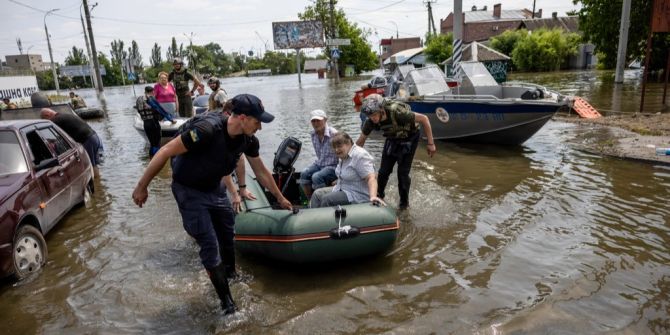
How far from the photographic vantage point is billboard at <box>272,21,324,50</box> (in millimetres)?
50562

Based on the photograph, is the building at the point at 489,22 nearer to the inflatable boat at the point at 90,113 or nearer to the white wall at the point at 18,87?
the white wall at the point at 18,87

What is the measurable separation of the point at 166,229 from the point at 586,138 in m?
9.41

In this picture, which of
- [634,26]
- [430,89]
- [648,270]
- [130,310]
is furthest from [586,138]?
[634,26]

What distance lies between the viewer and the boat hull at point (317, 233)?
4.24m

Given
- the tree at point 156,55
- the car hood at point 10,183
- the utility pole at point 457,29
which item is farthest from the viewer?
the tree at point 156,55

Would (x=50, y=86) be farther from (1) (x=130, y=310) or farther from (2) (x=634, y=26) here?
(1) (x=130, y=310)

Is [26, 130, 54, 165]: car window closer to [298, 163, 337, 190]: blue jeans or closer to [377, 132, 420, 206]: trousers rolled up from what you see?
[298, 163, 337, 190]: blue jeans

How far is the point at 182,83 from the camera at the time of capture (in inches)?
460

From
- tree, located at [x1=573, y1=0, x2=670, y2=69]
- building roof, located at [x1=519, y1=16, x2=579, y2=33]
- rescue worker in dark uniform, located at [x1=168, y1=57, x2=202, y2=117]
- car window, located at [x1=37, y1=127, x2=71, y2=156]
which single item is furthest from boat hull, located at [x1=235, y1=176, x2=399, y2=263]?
building roof, located at [x1=519, y1=16, x2=579, y2=33]

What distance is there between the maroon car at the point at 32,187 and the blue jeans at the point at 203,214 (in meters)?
1.90

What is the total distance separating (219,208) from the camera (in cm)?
381

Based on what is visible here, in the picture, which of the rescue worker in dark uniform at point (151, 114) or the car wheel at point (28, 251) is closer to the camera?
the car wheel at point (28, 251)

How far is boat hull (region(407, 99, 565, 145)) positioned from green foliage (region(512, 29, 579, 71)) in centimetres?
3660

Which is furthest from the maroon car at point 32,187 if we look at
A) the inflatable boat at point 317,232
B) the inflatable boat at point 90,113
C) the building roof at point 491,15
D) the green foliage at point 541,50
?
the building roof at point 491,15
